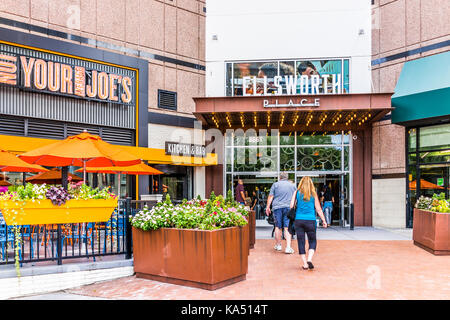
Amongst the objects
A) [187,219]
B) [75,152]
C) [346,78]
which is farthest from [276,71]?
[187,219]

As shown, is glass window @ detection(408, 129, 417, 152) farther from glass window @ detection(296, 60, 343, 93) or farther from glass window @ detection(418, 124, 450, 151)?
glass window @ detection(296, 60, 343, 93)

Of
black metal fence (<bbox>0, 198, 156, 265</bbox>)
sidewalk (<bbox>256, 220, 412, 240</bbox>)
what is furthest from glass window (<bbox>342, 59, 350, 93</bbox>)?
black metal fence (<bbox>0, 198, 156, 265</bbox>)

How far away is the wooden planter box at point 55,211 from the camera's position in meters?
6.27

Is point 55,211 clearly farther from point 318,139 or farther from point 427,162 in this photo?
point 427,162

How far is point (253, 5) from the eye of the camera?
1727cm

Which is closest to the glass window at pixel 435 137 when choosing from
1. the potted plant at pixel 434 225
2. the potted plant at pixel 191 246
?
the potted plant at pixel 434 225

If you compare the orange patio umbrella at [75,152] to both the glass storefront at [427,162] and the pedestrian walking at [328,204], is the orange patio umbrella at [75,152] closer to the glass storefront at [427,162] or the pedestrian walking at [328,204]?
the pedestrian walking at [328,204]

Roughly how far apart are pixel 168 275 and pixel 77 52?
9766 mm

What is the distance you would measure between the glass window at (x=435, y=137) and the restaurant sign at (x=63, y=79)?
10.8 meters

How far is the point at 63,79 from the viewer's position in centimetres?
1320

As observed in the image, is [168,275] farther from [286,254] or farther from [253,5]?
[253,5]

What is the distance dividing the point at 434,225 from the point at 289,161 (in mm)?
8456

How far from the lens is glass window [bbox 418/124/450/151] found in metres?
14.4

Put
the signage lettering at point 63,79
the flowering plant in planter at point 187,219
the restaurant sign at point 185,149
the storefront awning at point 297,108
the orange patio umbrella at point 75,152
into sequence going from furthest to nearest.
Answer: the restaurant sign at point 185,149, the storefront awning at point 297,108, the signage lettering at point 63,79, the orange patio umbrella at point 75,152, the flowering plant in planter at point 187,219
